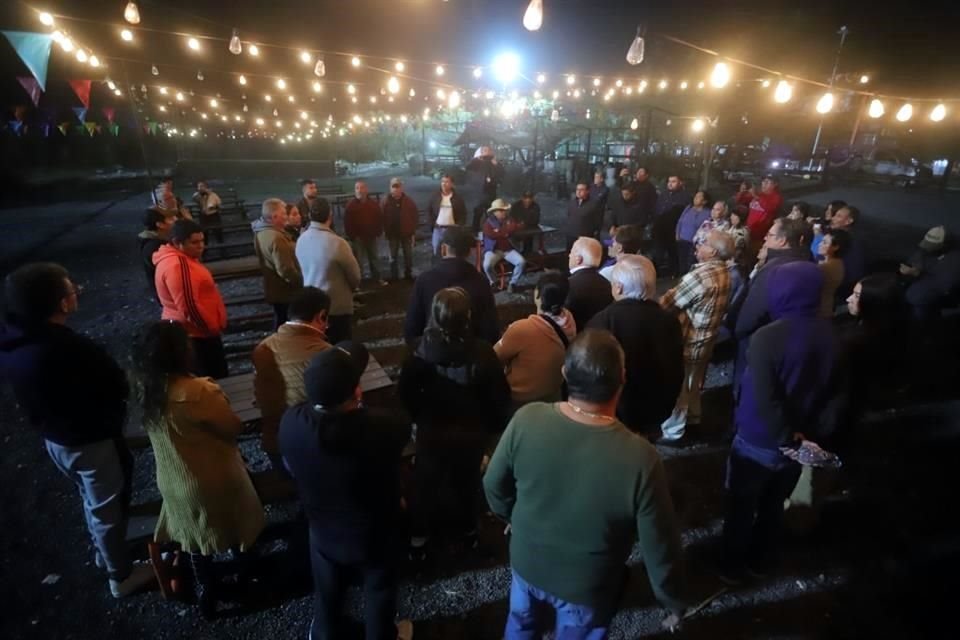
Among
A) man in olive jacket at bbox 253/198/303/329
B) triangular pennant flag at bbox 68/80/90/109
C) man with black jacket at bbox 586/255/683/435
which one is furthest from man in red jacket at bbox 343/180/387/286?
triangular pennant flag at bbox 68/80/90/109

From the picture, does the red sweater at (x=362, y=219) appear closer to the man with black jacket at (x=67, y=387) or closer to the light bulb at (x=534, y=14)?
the light bulb at (x=534, y=14)

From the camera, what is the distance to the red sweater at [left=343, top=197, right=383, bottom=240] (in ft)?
27.4

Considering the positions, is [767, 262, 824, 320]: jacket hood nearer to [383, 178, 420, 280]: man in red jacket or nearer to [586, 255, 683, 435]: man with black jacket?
[586, 255, 683, 435]: man with black jacket

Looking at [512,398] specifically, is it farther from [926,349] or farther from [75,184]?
[75,184]

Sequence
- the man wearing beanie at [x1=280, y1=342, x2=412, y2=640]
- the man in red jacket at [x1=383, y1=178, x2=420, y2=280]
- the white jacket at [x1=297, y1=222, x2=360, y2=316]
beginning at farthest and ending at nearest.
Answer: the man in red jacket at [x1=383, y1=178, x2=420, y2=280] < the white jacket at [x1=297, y1=222, x2=360, y2=316] < the man wearing beanie at [x1=280, y1=342, x2=412, y2=640]

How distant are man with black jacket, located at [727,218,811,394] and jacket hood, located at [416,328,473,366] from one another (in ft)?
8.45

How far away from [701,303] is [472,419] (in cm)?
244

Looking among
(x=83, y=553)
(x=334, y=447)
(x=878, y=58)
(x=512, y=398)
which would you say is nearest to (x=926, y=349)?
(x=512, y=398)

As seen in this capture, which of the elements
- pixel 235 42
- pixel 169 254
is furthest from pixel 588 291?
pixel 235 42

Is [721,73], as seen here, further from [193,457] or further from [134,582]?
[134,582]

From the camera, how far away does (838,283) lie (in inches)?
190

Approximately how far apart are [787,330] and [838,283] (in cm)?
308

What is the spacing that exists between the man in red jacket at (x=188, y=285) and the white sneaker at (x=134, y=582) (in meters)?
1.46

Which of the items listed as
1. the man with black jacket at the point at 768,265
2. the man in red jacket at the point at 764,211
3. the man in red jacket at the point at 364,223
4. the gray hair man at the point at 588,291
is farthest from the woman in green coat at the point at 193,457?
the man in red jacket at the point at 764,211
